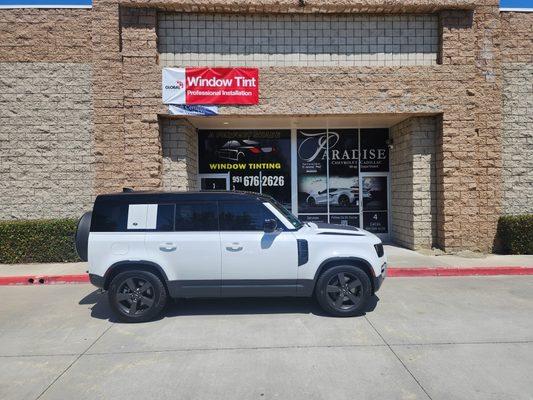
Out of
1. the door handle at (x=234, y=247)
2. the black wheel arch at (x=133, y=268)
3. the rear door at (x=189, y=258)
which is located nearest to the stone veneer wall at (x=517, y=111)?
the door handle at (x=234, y=247)

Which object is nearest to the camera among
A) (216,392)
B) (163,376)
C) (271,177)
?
(216,392)

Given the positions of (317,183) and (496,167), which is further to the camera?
(317,183)

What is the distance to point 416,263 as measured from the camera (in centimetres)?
952

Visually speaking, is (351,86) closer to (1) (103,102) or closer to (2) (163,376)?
(1) (103,102)

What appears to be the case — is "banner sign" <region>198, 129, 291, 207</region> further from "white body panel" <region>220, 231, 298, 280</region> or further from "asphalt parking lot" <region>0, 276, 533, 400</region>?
"white body panel" <region>220, 231, 298, 280</region>

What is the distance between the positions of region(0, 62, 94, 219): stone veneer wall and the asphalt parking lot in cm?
450

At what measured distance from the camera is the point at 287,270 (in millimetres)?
6004

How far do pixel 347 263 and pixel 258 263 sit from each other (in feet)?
4.57

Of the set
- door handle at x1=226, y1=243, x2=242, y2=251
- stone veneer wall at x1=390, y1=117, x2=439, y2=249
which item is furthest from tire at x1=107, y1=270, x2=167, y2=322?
stone veneer wall at x1=390, y1=117, x2=439, y2=249

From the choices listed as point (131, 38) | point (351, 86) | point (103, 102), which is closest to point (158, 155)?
point (103, 102)

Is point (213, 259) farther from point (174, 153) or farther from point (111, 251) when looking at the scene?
point (174, 153)

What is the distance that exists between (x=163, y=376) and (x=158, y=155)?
745cm

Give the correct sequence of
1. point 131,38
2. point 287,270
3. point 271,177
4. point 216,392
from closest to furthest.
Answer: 1. point 216,392
2. point 287,270
3. point 131,38
4. point 271,177

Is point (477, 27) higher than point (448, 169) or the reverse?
higher
